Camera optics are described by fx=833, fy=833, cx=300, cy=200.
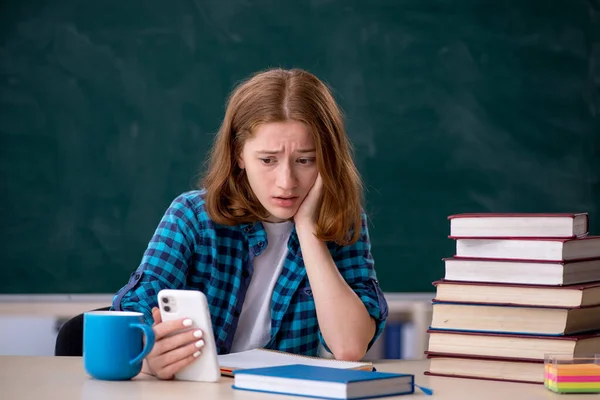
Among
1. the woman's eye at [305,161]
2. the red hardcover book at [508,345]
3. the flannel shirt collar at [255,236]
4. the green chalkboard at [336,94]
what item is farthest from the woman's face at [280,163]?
the green chalkboard at [336,94]

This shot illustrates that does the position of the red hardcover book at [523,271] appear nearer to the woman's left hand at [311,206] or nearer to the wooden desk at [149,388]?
the wooden desk at [149,388]

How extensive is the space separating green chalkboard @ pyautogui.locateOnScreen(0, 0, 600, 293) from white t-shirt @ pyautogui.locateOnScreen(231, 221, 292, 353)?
120 centimetres

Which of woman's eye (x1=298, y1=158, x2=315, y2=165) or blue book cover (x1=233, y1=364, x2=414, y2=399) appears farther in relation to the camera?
woman's eye (x1=298, y1=158, x2=315, y2=165)

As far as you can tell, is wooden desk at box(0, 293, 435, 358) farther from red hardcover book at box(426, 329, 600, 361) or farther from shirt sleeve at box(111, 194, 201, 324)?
red hardcover book at box(426, 329, 600, 361)

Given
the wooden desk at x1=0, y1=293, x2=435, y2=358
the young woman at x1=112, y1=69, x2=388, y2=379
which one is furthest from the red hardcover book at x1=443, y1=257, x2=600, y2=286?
the wooden desk at x1=0, y1=293, x2=435, y2=358

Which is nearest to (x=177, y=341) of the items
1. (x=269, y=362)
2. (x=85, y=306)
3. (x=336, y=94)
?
(x=269, y=362)

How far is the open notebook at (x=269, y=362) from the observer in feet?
4.47

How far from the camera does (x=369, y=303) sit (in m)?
1.83

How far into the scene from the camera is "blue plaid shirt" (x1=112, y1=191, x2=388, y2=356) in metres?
1.82

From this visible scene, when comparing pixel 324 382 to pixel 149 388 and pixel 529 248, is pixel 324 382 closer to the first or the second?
pixel 149 388

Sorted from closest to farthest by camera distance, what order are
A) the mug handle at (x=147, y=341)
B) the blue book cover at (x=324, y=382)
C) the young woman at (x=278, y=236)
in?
the blue book cover at (x=324, y=382) → the mug handle at (x=147, y=341) → the young woman at (x=278, y=236)

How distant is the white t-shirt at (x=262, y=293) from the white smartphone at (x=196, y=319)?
1.82 ft

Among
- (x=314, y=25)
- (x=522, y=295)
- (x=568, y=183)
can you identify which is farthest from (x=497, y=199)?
(x=522, y=295)

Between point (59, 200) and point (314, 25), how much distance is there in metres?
1.14
